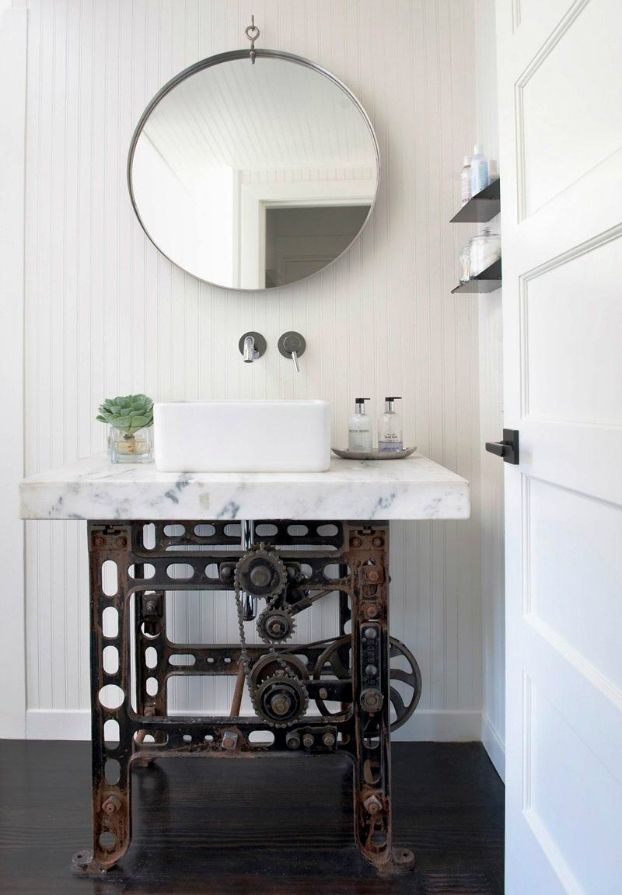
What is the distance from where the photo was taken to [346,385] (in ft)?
6.32

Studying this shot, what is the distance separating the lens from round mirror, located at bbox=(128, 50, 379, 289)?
1.86 m

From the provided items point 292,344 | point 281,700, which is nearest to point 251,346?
point 292,344

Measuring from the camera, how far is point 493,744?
5.85ft

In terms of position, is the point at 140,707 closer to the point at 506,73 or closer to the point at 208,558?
the point at 208,558

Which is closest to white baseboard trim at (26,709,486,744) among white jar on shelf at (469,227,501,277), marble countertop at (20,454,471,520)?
marble countertop at (20,454,471,520)

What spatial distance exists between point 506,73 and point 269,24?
3.32 ft

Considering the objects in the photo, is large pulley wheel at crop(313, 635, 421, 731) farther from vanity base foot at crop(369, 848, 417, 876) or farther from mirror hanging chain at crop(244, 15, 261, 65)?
mirror hanging chain at crop(244, 15, 261, 65)

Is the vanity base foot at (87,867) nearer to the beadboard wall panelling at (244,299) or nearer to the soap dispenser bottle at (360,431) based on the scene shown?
the beadboard wall panelling at (244,299)

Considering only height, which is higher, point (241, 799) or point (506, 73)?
point (506, 73)

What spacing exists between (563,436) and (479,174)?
93 centimetres

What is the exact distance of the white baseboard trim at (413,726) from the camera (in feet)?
6.30

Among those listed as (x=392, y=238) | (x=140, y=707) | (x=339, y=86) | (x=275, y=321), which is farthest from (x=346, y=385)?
(x=140, y=707)

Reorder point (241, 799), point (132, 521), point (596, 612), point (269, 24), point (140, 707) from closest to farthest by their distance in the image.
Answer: point (596, 612), point (132, 521), point (241, 799), point (140, 707), point (269, 24)

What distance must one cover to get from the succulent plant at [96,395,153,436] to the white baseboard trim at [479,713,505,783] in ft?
4.32
